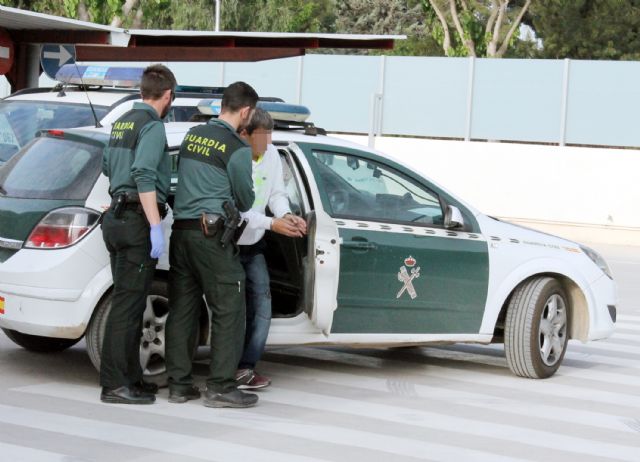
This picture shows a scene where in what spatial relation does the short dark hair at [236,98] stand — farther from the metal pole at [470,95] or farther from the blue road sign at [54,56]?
the metal pole at [470,95]

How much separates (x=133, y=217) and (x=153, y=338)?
2.95ft

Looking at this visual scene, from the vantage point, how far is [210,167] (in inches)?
293

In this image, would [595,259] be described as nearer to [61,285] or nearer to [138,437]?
[61,285]

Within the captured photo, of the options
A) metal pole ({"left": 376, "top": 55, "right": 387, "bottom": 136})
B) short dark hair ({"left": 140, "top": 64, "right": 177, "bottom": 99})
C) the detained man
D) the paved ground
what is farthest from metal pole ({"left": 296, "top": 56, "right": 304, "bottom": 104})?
short dark hair ({"left": 140, "top": 64, "right": 177, "bottom": 99})

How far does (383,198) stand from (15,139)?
18.0ft

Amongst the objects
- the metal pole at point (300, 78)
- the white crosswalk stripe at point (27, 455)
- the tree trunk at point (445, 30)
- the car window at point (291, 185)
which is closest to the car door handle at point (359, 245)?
the car window at point (291, 185)

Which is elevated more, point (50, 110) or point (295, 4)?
point (295, 4)

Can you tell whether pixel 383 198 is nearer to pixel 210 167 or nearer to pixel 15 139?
pixel 210 167

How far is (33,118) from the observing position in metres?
13.1

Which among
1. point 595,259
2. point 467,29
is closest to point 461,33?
point 467,29

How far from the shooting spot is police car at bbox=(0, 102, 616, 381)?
7.72m

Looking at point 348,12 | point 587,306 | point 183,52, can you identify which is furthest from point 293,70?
point 348,12

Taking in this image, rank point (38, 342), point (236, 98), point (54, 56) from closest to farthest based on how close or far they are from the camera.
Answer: point (236, 98) < point (38, 342) < point (54, 56)

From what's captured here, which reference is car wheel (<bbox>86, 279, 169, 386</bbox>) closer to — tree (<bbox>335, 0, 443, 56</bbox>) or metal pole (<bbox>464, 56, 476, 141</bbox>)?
metal pole (<bbox>464, 56, 476, 141</bbox>)
